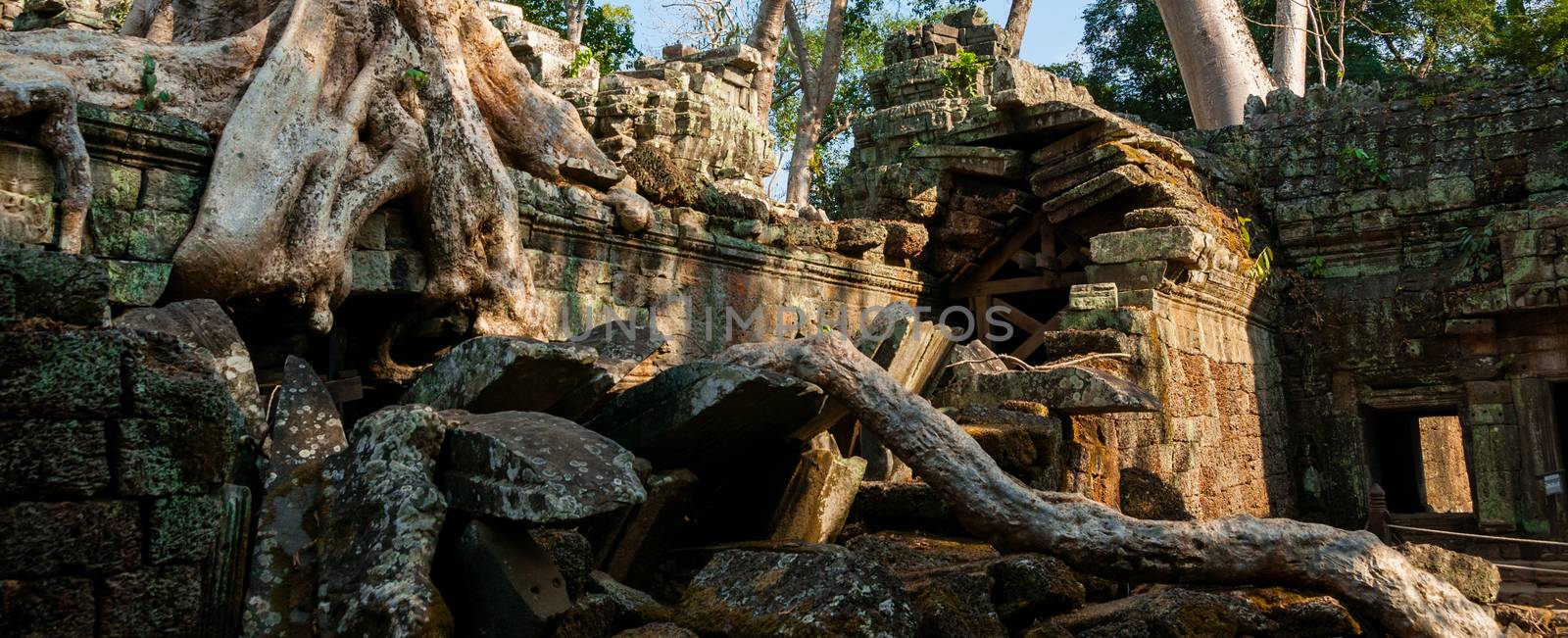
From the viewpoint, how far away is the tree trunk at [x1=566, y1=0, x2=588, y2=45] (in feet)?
70.5

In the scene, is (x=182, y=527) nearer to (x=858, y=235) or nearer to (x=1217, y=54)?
(x=858, y=235)

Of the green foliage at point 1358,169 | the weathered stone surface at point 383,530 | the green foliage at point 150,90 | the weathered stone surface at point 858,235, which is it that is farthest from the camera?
the green foliage at point 1358,169

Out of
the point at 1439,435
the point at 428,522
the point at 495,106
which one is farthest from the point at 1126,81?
the point at 428,522

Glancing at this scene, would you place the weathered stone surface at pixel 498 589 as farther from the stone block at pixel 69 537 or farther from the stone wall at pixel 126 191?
the stone wall at pixel 126 191

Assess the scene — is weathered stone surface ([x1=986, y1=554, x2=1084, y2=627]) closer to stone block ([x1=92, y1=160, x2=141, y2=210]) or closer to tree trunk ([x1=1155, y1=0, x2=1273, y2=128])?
stone block ([x1=92, y1=160, x2=141, y2=210])

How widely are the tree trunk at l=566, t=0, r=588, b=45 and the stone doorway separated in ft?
45.0

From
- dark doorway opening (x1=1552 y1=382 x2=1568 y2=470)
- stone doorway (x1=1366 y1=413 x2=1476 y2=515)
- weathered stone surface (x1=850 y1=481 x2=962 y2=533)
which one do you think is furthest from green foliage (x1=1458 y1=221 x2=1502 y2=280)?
weathered stone surface (x1=850 y1=481 x2=962 y2=533)

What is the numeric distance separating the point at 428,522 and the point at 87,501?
0.65 meters

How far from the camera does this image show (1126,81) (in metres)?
25.6

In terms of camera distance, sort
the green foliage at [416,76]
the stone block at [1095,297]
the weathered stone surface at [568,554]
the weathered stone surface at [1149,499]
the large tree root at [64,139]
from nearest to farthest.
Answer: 1. the weathered stone surface at [568,554]
2. the large tree root at [64,139]
3. the weathered stone surface at [1149,499]
4. the green foliage at [416,76]
5. the stone block at [1095,297]

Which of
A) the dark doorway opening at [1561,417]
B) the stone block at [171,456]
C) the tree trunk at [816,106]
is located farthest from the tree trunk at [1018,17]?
the stone block at [171,456]

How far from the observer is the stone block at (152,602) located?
8.02 feet

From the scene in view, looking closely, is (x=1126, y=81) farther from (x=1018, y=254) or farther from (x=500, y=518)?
(x=500, y=518)

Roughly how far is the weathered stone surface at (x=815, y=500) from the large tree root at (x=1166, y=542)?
0.67 ft
